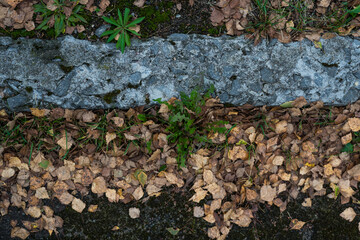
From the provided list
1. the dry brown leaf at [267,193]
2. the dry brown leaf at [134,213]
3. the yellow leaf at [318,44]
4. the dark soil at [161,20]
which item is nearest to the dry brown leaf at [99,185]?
the dry brown leaf at [134,213]

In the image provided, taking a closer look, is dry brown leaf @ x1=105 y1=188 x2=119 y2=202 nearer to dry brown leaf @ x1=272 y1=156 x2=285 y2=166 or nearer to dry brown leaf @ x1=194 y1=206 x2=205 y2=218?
dry brown leaf @ x1=194 y1=206 x2=205 y2=218

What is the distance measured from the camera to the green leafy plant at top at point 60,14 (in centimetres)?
196

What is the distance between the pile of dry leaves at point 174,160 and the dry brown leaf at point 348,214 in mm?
213

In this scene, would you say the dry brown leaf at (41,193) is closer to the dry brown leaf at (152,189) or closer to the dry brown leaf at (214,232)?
the dry brown leaf at (152,189)

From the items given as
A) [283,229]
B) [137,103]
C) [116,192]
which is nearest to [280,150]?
[283,229]

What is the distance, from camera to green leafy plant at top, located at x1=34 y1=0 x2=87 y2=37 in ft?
6.44

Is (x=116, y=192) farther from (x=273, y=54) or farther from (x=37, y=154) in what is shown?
(x=273, y=54)

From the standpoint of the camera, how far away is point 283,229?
2.31 m

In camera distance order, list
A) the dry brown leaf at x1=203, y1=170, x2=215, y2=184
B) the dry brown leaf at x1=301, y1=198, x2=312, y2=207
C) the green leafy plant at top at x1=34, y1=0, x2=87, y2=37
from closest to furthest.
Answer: the green leafy plant at top at x1=34, y1=0, x2=87, y2=37
the dry brown leaf at x1=203, y1=170, x2=215, y2=184
the dry brown leaf at x1=301, y1=198, x2=312, y2=207

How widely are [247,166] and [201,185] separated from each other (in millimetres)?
401

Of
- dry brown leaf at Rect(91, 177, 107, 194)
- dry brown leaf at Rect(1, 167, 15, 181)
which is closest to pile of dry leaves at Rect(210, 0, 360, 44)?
dry brown leaf at Rect(91, 177, 107, 194)

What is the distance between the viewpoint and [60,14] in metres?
1.97

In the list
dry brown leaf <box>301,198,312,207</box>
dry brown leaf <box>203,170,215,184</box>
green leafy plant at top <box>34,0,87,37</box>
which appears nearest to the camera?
green leafy plant at top <box>34,0,87,37</box>

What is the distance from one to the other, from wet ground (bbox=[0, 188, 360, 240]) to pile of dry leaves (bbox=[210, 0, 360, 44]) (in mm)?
1350
